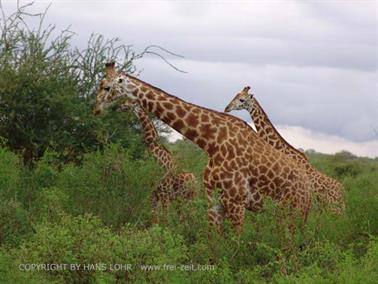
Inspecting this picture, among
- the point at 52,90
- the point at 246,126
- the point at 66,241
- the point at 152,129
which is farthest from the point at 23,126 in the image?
the point at 66,241

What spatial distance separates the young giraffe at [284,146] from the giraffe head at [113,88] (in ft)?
7.40

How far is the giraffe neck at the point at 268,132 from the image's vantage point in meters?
15.6

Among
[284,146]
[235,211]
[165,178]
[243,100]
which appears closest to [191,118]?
[235,211]

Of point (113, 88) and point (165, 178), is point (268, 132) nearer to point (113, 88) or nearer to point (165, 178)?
point (165, 178)

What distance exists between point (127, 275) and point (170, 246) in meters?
0.54

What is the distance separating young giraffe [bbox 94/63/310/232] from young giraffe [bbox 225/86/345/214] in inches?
77.7

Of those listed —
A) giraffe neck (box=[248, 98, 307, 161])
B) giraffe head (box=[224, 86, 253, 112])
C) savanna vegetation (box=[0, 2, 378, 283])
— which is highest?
giraffe head (box=[224, 86, 253, 112])

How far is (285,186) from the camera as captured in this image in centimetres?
1312

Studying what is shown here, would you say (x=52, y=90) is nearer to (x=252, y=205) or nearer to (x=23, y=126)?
(x=23, y=126)

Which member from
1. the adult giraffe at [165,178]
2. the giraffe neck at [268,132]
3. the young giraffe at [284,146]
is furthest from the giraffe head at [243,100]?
the adult giraffe at [165,178]

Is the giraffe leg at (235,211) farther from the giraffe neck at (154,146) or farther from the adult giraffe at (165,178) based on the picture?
the giraffe neck at (154,146)

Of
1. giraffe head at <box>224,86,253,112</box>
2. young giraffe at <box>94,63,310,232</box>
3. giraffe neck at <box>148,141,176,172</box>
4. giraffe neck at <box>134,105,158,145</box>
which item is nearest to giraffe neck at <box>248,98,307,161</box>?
giraffe head at <box>224,86,253,112</box>

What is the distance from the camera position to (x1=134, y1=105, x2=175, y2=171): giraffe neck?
1581 centimetres

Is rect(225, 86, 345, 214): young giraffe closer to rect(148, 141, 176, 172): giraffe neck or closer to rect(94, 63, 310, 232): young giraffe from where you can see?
rect(148, 141, 176, 172): giraffe neck
